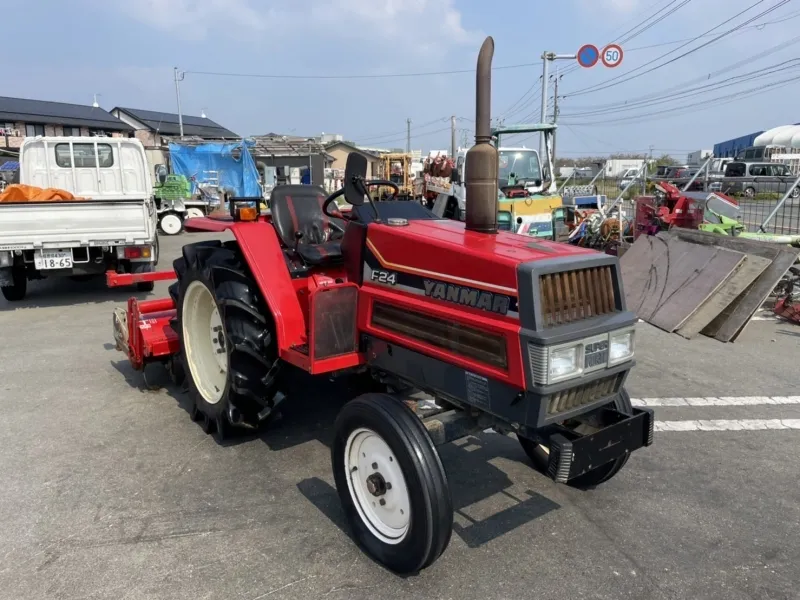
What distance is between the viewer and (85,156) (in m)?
10.1

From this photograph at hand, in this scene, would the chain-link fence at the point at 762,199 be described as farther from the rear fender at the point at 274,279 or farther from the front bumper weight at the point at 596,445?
the rear fender at the point at 274,279

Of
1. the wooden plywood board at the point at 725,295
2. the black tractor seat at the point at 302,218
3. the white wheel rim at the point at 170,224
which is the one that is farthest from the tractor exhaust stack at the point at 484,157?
the white wheel rim at the point at 170,224

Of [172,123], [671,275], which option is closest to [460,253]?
[671,275]

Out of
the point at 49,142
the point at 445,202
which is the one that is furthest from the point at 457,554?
the point at 445,202

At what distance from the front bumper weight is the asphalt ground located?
20.8 inches

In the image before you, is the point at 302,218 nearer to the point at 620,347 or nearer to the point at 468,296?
the point at 468,296

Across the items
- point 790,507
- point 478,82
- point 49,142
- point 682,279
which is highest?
point 49,142

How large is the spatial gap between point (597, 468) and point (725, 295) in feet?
14.4

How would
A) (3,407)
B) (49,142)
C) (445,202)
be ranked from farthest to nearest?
1. (445,202)
2. (49,142)
3. (3,407)

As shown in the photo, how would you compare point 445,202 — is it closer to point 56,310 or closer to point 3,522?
point 56,310

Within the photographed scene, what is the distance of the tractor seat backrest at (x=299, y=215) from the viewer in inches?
163

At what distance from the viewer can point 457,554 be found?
2.74 m

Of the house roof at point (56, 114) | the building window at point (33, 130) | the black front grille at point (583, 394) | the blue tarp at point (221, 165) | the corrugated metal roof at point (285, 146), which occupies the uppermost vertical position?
the house roof at point (56, 114)

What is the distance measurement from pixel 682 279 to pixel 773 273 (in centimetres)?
91
